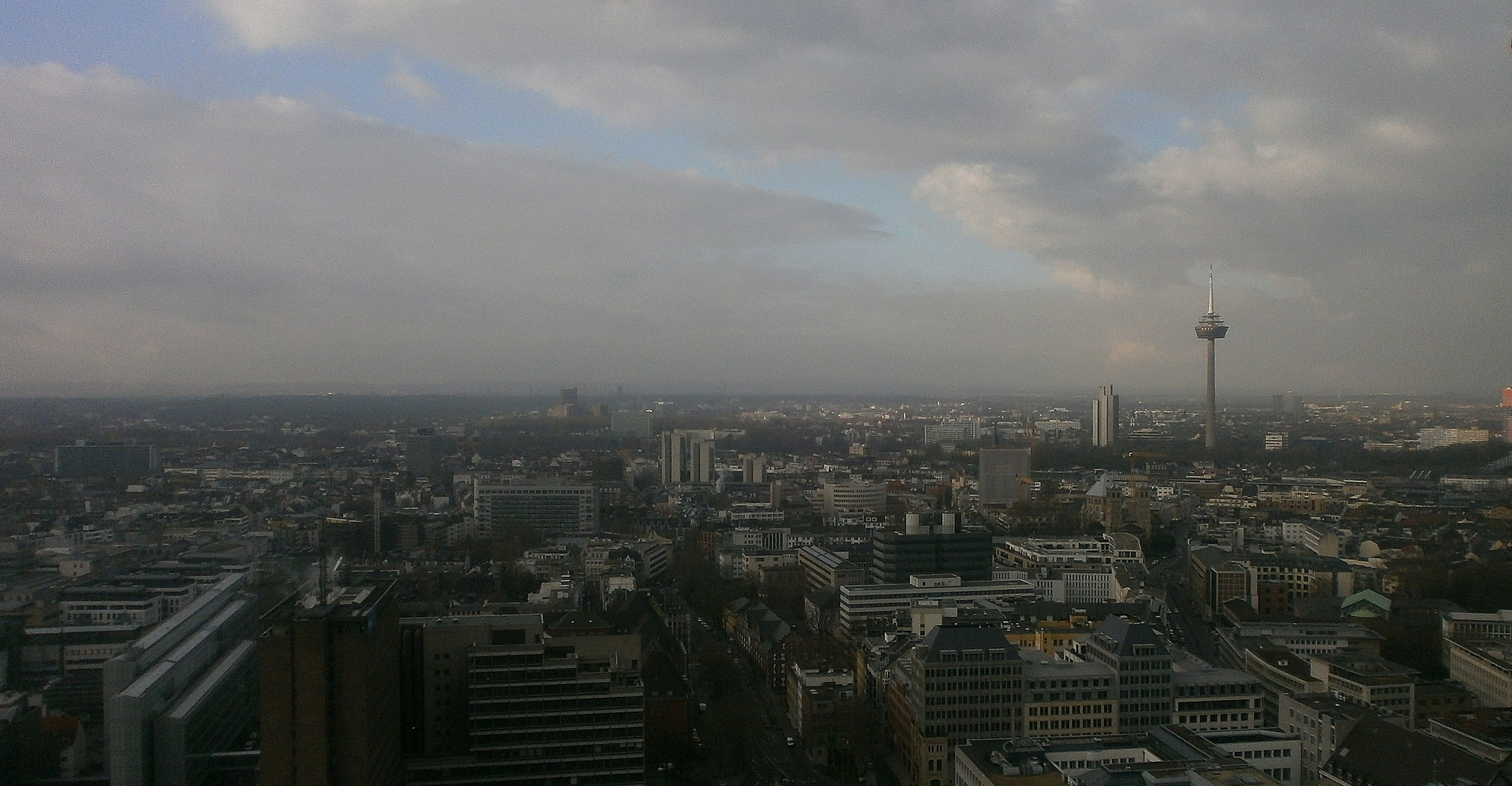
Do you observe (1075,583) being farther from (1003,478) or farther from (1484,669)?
(1003,478)

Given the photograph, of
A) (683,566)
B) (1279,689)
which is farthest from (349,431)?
(1279,689)

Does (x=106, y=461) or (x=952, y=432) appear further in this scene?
(x=952, y=432)

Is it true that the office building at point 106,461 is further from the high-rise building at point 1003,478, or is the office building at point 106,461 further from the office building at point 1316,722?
the high-rise building at point 1003,478

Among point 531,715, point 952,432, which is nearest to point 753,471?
point 952,432

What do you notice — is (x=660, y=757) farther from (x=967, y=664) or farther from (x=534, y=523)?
(x=534, y=523)

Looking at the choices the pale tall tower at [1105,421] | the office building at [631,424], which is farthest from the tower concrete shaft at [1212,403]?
the office building at [631,424]

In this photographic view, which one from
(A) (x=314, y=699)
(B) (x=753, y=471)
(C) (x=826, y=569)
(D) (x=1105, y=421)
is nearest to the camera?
(A) (x=314, y=699)
